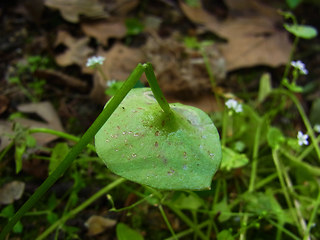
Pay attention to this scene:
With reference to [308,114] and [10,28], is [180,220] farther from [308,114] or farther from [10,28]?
[10,28]

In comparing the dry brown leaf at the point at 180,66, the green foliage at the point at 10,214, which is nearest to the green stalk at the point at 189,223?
the green foliage at the point at 10,214

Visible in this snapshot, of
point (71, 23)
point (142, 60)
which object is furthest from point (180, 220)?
point (71, 23)

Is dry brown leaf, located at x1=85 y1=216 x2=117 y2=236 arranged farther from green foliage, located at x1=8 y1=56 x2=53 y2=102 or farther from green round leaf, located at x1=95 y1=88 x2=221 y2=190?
green foliage, located at x1=8 y1=56 x2=53 y2=102

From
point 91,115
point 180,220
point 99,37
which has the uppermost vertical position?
point 99,37

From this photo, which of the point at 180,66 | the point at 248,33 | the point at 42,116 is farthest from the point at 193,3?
the point at 42,116

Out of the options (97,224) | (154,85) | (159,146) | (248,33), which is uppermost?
(154,85)

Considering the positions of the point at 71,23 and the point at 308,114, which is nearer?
the point at 308,114

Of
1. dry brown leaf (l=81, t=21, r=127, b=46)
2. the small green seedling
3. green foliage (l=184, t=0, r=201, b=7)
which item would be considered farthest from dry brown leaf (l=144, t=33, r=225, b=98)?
the small green seedling

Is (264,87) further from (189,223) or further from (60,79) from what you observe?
(60,79)
